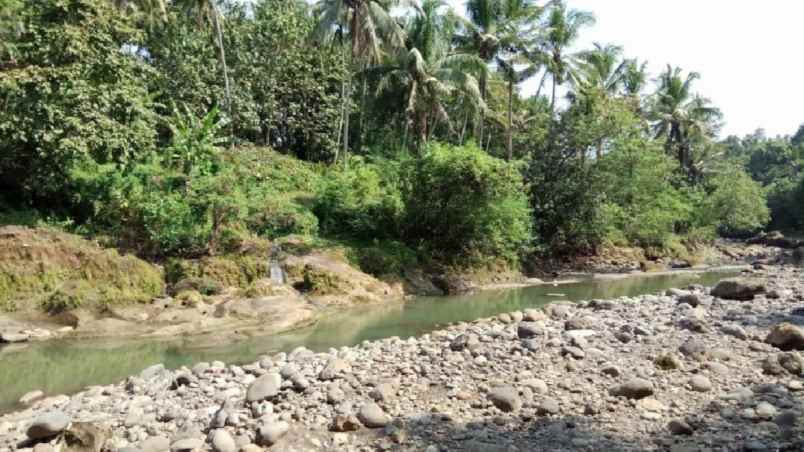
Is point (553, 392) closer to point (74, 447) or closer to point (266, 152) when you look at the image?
point (74, 447)

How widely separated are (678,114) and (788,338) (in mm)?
41028

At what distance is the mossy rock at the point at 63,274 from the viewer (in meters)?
15.7

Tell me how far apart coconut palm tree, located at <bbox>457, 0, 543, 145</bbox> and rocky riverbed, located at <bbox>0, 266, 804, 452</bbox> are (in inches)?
952

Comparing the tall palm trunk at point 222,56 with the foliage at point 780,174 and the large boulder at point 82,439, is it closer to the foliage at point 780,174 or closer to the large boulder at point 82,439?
the large boulder at point 82,439

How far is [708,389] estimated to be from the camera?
7430mm

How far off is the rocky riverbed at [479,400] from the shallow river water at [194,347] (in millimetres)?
1406

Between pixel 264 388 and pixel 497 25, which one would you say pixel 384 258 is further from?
pixel 497 25

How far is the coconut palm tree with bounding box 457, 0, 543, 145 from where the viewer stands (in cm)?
3173

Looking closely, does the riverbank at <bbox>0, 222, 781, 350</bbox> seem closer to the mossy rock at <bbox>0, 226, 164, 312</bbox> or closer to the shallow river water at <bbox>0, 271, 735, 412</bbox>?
the mossy rock at <bbox>0, 226, 164, 312</bbox>

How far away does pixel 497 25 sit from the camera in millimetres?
32000

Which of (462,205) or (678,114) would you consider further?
(678,114)

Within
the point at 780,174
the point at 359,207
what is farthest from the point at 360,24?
the point at 780,174

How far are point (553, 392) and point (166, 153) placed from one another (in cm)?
1786

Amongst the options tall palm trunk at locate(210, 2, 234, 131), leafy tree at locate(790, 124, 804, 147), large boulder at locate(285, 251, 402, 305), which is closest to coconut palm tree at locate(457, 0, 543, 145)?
tall palm trunk at locate(210, 2, 234, 131)
